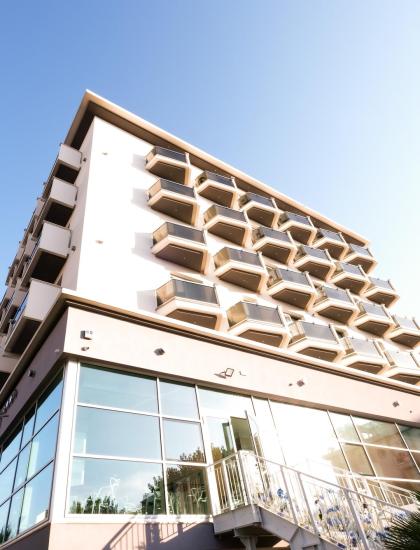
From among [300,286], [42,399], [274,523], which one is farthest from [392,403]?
[42,399]

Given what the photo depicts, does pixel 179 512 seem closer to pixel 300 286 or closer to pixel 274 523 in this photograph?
pixel 274 523

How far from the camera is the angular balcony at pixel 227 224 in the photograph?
2110 centimetres

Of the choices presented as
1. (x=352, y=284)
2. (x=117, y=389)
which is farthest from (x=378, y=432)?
(x=352, y=284)

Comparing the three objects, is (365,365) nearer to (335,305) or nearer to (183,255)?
(335,305)

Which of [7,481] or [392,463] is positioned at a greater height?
[7,481]

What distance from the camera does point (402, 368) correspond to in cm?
2258

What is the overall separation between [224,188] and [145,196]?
6.18 m

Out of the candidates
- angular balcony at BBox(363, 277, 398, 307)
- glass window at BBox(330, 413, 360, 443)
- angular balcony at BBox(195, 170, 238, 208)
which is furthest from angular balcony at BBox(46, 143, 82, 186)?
angular balcony at BBox(363, 277, 398, 307)

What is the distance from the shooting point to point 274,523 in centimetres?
789

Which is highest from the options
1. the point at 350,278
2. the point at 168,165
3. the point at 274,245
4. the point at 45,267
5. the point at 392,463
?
Result: the point at 168,165

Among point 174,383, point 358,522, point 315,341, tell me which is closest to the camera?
point 358,522

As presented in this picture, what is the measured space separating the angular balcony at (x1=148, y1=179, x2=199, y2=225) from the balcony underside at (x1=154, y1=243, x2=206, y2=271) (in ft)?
10.2

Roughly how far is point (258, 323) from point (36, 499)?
33.2 ft

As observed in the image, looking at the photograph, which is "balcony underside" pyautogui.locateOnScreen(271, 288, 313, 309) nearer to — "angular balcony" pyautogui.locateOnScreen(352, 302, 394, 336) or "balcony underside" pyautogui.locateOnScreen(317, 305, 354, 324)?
"balcony underside" pyautogui.locateOnScreen(317, 305, 354, 324)
